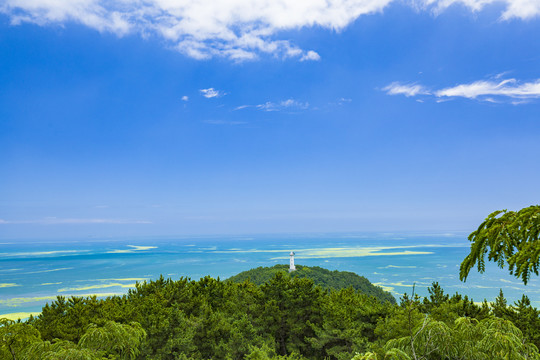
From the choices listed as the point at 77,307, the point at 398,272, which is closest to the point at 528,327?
the point at 77,307

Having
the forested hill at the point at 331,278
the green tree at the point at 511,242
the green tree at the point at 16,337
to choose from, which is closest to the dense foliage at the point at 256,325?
the green tree at the point at 16,337

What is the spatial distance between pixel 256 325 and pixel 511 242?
17.3 m

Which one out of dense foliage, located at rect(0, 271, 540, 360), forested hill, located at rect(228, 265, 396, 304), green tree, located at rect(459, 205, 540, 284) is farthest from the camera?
forested hill, located at rect(228, 265, 396, 304)

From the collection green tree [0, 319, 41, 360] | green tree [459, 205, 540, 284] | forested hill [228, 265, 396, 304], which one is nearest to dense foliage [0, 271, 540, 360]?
green tree [0, 319, 41, 360]

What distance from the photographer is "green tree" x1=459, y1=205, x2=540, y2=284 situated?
3.04 meters

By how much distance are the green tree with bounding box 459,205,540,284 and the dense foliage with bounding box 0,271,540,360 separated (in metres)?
3.43

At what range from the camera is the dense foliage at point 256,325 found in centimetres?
653

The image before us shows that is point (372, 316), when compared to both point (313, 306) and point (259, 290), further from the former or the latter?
point (259, 290)

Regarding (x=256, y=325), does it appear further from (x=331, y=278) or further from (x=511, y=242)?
(x=331, y=278)

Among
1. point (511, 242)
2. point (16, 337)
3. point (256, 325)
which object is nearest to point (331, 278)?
point (256, 325)

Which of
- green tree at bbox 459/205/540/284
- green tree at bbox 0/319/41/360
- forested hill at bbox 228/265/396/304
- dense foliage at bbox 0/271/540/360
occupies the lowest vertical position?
forested hill at bbox 228/265/396/304

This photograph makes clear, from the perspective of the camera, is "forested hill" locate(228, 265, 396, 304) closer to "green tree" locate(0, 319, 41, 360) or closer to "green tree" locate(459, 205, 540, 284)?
"green tree" locate(0, 319, 41, 360)

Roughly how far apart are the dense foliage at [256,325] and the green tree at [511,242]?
11.3 ft

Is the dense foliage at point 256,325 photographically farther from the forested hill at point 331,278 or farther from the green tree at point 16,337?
the forested hill at point 331,278
